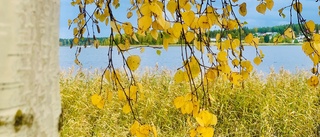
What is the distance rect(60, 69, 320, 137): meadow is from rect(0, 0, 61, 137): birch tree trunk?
2.33 meters

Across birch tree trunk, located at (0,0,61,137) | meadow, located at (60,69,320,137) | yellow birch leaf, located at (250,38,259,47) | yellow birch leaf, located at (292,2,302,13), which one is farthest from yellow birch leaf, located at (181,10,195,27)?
meadow, located at (60,69,320,137)

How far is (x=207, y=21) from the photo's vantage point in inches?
41.5

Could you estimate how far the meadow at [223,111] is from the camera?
316 cm

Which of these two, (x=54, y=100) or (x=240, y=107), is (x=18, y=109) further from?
(x=240, y=107)

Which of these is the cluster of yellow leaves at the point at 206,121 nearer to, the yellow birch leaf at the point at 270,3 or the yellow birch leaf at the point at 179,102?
the yellow birch leaf at the point at 179,102

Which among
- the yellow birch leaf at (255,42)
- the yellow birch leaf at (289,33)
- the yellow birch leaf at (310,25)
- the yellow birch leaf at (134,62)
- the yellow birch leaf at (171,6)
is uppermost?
the yellow birch leaf at (171,6)

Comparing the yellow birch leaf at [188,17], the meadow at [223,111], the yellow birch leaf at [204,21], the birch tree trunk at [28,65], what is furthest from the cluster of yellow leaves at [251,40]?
the meadow at [223,111]

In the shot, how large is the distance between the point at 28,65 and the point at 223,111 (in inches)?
120

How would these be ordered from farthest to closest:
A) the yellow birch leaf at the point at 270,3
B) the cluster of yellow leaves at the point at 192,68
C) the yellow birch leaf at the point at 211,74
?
1. the yellow birch leaf at the point at 270,3
2. the yellow birch leaf at the point at 211,74
3. the cluster of yellow leaves at the point at 192,68

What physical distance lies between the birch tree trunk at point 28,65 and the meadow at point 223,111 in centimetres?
233

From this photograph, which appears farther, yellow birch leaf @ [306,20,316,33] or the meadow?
the meadow

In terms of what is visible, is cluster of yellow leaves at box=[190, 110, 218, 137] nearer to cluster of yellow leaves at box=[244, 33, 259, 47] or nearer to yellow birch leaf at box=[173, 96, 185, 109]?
yellow birch leaf at box=[173, 96, 185, 109]

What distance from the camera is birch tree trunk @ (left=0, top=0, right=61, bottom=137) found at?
1.51ft

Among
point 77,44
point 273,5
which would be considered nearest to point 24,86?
point 273,5
